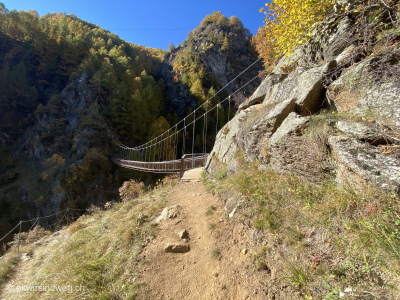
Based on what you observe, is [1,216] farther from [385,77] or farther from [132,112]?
[385,77]

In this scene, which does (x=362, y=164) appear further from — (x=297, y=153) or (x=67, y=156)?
(x=67, y=156)

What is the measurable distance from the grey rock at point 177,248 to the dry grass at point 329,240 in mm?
1081

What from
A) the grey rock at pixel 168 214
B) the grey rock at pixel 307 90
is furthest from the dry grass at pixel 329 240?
the grey rock at pixel 168 214

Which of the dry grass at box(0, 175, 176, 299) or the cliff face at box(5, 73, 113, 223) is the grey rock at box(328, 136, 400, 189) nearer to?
the dry grass at box(0, 175, 176, 299)

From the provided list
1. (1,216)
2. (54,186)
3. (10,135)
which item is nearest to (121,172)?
(54,186)

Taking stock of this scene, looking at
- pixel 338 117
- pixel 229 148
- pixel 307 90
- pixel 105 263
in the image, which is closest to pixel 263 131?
pixel 307 90

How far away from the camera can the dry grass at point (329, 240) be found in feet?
4.38

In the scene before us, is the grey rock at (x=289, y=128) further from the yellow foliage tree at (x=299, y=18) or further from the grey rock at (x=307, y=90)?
the yellow foliage tree at (x=299, y=18)

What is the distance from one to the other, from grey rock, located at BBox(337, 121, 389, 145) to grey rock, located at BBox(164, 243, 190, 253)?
2.73m

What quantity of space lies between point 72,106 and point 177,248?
1229 inches

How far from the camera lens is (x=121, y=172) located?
74.1 feet

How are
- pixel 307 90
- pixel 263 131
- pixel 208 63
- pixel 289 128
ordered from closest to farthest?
pixel 289 128 < pixel 307 90 < pixel 263 131 < pixel 208 63

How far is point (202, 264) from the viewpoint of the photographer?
2.53 meters

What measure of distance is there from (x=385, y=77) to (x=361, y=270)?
2.31m
